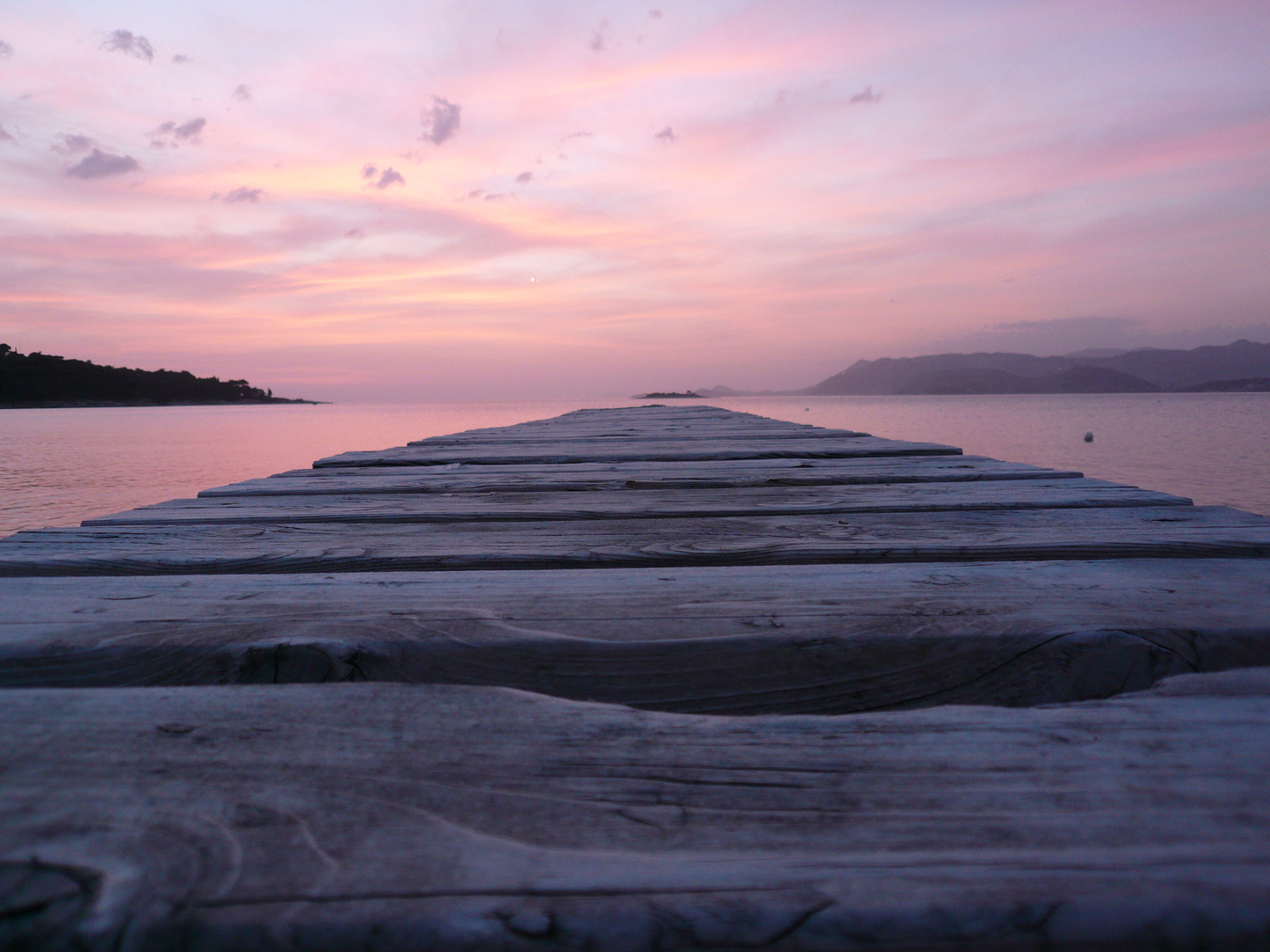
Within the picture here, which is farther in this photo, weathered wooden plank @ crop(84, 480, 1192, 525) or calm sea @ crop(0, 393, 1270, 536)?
calm sea @ crop(0, 393, 1270, 536)

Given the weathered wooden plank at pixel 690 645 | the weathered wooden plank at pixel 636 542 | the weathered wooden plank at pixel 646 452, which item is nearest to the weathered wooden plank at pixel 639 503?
the weathered wooden plank at pixel 636 542

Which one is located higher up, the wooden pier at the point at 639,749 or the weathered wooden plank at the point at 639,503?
the weathered wooden plank at the point at 639,503

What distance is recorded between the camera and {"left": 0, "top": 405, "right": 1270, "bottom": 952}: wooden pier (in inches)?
17.5

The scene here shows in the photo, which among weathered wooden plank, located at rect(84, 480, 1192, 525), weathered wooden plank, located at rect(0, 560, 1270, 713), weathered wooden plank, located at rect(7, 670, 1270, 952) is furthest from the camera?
weathered wooden plank, located at rect(84, 480, 1192, 525)

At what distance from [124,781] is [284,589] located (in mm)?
538

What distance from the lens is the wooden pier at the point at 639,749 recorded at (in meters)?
0.44

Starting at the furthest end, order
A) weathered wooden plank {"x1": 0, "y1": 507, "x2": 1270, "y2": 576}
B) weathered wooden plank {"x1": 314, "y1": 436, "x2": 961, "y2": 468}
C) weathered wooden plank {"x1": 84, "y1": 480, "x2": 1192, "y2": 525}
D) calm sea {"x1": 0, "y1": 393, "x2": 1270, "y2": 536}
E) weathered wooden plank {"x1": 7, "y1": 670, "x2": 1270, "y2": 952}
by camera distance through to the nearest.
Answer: calm sea {"x1": 0, "y1": 393, "x2": 1270, "y2": 536}
weathered wooden plank {"x1": 314, "y1": 436, "x2": 961, "y2": 468}
weathered wooden plank {"x1": 84, "y1": 480, "x2": 1192, "y2": 525}
weathered wooden plank {"x1": 0, "y1": 507, "x2": 1270, "y2": 576}
weathered wooden plank {"x1": 7, "y1": 670, "x2": 1270, "y2": 952}

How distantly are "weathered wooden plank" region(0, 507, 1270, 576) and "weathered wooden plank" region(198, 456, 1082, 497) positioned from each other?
597mm

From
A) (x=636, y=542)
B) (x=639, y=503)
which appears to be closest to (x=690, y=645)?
(x=636, y=542)

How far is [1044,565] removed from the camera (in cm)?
119

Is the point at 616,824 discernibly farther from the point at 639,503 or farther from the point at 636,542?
the point at 639,503

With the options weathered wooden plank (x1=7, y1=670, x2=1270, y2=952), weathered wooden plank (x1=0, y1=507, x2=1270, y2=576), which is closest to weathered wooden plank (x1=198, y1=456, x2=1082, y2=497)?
weathered wooden plank (x1=0, y1=507, x2=1270, y2=576)

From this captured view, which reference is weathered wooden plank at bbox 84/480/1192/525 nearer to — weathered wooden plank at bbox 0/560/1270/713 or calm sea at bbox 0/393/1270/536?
weathered wooden plank at bbox 0/560/1270/713

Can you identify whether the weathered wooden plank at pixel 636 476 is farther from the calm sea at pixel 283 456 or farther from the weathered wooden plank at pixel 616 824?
the calm sea at pixel 283 456
